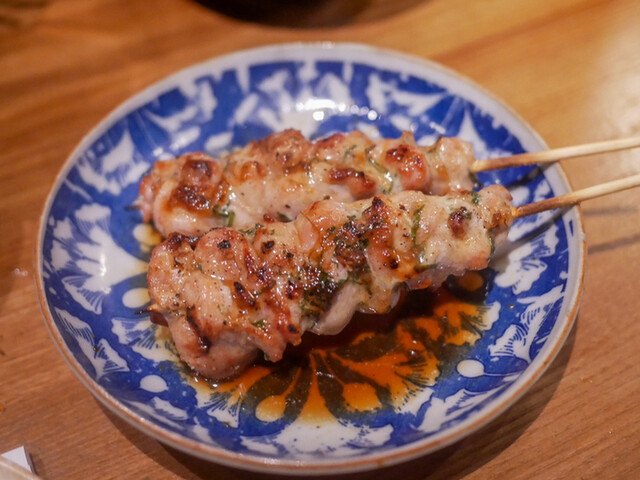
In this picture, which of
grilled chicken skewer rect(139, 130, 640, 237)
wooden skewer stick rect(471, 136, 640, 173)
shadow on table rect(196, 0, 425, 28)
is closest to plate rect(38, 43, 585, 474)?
wooden skewer stick rect(471, 136, 640, 173)

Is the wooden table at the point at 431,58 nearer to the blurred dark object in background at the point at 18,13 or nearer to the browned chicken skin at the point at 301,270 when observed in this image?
the blurred dark object in background at the point at 18,13

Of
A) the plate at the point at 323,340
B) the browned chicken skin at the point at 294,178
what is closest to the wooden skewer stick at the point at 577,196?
the plate at the point at 323,340

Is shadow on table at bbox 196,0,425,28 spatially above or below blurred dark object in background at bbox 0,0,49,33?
above

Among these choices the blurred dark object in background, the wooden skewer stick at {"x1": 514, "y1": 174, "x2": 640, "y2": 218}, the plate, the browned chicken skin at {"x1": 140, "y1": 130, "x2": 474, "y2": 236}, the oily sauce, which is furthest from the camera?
the blurred dark object in background

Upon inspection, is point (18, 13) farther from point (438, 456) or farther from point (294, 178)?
point (438, 456)

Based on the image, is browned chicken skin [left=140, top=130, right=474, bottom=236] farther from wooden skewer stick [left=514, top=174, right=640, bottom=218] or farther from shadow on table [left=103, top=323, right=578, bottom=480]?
shadow on table [left=103, top=323, right=578, bottom=480]

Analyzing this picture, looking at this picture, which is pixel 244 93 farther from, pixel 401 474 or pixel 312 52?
pixel 401 474

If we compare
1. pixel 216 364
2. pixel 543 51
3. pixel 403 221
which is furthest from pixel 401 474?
pixel 543 51
